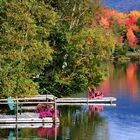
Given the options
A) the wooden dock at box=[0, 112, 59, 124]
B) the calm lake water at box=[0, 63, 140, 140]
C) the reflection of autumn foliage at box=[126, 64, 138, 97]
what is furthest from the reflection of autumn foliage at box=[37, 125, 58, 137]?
the reflection of autumn foliage at box=[126, 64, 138, 97]

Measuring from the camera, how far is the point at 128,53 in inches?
6501

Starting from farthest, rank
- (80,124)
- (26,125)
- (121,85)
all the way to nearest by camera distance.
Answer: (121,85) < (80,124) < (26,125)

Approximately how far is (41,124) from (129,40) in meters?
127

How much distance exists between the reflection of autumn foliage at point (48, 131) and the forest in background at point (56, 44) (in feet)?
16.6

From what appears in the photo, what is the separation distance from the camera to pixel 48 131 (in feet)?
137

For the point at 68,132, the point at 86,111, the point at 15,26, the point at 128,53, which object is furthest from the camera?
the point at 128,53

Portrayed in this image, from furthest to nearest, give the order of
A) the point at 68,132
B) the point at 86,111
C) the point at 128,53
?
the point at 128,53 → the point at 86,111 → the point at 68,132

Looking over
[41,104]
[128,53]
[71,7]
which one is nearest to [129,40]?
[128,53]

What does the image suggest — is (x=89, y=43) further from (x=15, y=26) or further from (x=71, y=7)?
(x=15, y=26)

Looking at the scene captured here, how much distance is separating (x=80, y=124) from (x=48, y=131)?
4.95 m

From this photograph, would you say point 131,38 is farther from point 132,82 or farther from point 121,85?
point 121,85

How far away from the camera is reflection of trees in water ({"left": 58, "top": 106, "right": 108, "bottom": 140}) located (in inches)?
1623

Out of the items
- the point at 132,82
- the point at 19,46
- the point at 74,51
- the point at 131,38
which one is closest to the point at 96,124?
the point at 19,46

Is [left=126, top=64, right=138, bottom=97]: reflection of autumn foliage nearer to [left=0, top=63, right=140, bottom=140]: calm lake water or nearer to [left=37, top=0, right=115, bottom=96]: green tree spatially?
[left=0, top=63, right=140, bottom=140]: calm lake water
